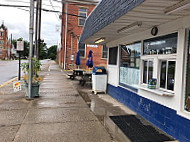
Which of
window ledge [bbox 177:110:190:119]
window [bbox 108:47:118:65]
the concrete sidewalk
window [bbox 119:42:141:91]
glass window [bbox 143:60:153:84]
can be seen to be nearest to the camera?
window ledge [bbox 177:110:190:119]

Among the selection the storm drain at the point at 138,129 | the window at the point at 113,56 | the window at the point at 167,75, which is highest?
the window at the point at 113,56

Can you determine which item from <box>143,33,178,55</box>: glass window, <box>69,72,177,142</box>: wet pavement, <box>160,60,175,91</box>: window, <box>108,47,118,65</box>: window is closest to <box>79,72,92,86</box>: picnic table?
<box>108,47,118,65</box>: window

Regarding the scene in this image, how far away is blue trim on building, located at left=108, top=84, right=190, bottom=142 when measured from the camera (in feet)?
11.3

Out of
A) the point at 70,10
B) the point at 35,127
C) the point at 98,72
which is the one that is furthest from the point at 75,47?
the point at 35,127

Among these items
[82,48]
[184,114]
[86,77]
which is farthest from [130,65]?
[82,48]

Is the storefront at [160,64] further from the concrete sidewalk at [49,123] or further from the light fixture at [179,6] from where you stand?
the concrete sidewalk at [49,123]

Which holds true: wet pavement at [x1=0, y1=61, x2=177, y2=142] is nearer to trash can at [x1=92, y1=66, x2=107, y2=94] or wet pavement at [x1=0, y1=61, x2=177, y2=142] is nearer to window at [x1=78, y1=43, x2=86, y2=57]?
trash can at [x1=92, y1=66, x2=107, y2=94]

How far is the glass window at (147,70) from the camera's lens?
15.9 ft

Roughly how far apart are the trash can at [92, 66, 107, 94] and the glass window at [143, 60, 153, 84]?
3.25 meters

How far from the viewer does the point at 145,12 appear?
10.8 ft

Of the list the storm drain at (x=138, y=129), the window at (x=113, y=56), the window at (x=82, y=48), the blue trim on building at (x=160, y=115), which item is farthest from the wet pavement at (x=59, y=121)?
the window at (x=82, y=48)

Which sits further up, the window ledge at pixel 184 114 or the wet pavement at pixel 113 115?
the window ledge at pixel 184 114

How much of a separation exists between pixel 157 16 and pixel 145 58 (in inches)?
64.0

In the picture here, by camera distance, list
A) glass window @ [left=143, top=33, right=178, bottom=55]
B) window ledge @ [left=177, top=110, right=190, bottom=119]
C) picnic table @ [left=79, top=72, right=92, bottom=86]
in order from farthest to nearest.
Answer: picnic table @ [left=79, top=72, right=92, bottom=86] < glass window @ [left=143, top=33, right=178, bottom=55] < window ledge @ [left=177, top=110, right=190, bottom=119]
